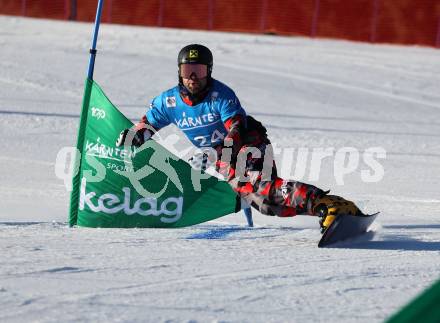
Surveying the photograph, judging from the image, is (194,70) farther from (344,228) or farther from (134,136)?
(344,228)

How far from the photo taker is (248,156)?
6.79 m

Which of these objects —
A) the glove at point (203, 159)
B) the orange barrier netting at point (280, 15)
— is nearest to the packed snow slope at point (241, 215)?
the glove at point (203, 159)

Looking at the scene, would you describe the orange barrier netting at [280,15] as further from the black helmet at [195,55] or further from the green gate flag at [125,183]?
the black helmet at [195,55]

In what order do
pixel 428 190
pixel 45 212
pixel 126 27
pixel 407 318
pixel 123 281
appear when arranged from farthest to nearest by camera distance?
pixel 126 27 < pixel 428 190 < pixel 45 212 < pixel 123 281 < pixel 407 318

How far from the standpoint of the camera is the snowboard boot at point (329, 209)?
617 centimetres

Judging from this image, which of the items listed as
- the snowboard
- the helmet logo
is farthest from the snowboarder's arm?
the snowboard

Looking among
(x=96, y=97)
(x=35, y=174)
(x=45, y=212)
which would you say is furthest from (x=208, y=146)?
(x=35, y=174)

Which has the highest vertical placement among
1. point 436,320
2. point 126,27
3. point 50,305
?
point 126,27

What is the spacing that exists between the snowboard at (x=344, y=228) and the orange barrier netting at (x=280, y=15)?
1881 centimetres

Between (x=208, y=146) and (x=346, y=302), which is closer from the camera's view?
(x=346, y=302)

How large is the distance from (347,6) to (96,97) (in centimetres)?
1941

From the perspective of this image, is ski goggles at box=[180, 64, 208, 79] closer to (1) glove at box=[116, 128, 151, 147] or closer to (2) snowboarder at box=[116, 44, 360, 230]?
(2) snowboarder at box=[116, 44, 360, 230]

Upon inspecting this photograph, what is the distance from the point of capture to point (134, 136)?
678cm

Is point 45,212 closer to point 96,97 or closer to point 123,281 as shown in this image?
point 96,97
